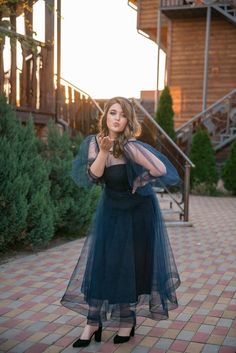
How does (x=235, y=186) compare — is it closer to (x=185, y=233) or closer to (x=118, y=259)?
(x=185, y=233)

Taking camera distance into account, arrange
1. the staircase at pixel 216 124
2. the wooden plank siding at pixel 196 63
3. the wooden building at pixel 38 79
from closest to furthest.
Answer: the wooden building at pixel 38 79 < the staircase at pixel 216 124 < the wooden plank siding at pixel 196 63

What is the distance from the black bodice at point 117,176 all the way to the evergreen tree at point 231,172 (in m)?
9.77

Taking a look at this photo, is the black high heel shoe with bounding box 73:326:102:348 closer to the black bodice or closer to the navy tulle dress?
the navy tulle dress

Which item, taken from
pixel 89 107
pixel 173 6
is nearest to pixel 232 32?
pixel 173 6

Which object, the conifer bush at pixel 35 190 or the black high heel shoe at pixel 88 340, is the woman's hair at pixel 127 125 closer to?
the black high heel shoe at pixel 88 340

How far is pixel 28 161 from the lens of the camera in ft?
20.0

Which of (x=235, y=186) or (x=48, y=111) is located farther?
(x=235, y=186)

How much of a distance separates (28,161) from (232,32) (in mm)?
12762

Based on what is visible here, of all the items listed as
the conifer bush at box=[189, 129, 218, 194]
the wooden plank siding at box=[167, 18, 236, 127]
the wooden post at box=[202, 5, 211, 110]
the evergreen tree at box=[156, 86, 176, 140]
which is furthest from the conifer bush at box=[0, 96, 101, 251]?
the wooden plank siding at box=[167, 18, 236, 127]

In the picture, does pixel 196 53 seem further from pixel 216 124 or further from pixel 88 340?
pixel 88 340

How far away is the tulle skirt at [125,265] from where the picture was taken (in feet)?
10.8

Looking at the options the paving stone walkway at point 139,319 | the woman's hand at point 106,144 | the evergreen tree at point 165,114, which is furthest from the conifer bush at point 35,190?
the evergreen tree at point 165,114

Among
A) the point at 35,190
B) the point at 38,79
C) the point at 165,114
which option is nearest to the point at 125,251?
the point at 35,190

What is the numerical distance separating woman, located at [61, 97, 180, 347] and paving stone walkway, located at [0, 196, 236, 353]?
0.66 ft
